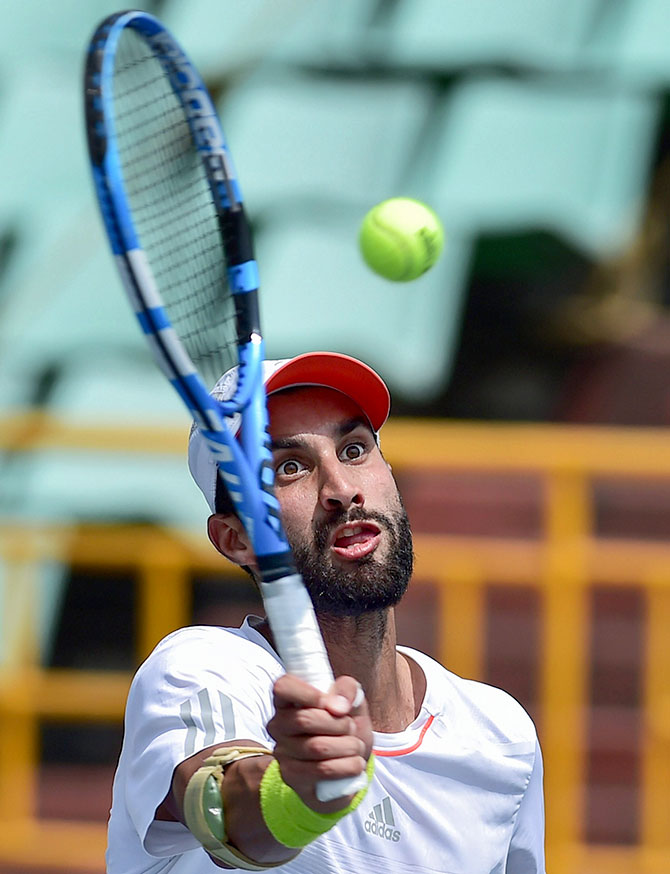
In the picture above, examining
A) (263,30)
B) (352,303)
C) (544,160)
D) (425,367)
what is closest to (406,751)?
(425,367)

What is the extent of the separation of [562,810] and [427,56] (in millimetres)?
4575

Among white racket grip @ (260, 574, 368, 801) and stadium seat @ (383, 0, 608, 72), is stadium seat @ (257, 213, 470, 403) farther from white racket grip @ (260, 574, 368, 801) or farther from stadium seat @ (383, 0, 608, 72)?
white racket grip @ (260, 574, 368, 801)

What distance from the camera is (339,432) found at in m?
2.60

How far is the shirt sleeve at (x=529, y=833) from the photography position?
2.62 meters

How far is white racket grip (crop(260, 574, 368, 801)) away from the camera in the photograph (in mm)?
1932

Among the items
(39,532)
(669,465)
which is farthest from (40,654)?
(669,465)

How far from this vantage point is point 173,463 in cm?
694

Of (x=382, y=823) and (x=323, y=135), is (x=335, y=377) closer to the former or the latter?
(x=382, y=823)

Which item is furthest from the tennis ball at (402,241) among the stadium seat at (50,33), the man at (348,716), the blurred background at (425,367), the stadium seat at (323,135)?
the stadium seat at (50,33)

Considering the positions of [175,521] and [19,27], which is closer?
[175,521]

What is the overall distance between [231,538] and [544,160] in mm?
6124

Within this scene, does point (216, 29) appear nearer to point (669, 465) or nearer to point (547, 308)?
point (547, 308)

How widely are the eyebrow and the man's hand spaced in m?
0.71

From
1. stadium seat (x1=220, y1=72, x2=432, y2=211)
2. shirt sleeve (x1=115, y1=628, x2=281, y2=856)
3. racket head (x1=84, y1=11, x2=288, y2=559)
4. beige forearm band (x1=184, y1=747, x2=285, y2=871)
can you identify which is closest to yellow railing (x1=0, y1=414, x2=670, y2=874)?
stadium seat (x1=220, y1=72, x2=432, y2=211)
